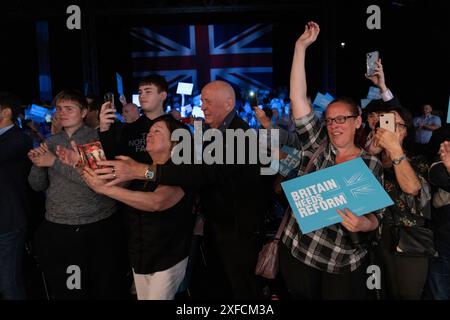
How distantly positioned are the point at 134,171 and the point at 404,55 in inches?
326

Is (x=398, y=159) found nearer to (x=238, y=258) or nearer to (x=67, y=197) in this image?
(x=238, y=258)

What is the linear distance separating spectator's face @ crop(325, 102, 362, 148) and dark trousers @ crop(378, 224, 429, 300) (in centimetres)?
61

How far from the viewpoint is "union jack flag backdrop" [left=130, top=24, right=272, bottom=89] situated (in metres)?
→ 11.3

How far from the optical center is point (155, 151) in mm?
1912

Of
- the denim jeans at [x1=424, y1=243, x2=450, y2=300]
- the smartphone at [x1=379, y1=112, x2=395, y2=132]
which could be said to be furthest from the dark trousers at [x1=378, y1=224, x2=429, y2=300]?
the smartphone at [x1=379, y1=112, x2=395, y2=132]

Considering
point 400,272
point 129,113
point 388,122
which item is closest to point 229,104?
point 388,122

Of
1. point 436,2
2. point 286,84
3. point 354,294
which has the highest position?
point 436,2

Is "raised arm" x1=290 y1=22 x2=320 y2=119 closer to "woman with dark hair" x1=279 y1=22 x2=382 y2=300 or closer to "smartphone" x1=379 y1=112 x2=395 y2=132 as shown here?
"woman with dark hair" x1=279 y1=22 x2=382 y2=300

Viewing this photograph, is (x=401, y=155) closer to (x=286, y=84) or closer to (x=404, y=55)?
(x=404, y=55)

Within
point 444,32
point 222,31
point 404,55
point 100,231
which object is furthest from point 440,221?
point 222,31

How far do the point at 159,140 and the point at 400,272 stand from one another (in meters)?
1.39

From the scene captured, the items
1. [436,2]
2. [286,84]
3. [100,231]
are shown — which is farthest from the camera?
[286,84]

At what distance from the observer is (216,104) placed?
7.48ft

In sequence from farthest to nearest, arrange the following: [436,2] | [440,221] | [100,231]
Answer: [436,2]
[100,231]
[440,221]
